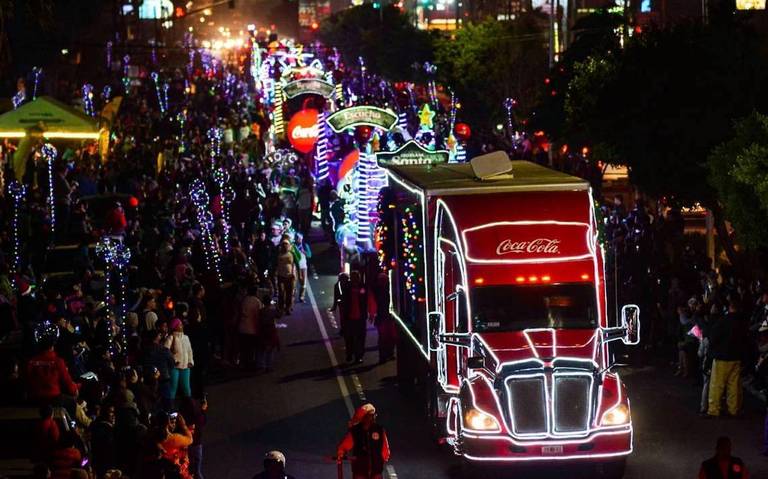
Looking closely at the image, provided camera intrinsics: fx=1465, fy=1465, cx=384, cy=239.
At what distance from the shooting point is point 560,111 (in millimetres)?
39781

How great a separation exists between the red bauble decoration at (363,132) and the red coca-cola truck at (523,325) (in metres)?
18.9

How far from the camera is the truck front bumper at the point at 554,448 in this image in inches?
571

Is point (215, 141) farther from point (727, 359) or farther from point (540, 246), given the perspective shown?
point (540, 246)

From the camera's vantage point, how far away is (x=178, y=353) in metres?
18.2

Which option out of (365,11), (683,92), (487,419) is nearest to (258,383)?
(487,419)

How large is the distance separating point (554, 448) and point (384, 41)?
7389 cm

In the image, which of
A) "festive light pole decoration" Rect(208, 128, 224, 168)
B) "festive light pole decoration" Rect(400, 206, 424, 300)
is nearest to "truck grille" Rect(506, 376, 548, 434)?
"festive light pole decoration" Rect(400, 206, 424, 300)

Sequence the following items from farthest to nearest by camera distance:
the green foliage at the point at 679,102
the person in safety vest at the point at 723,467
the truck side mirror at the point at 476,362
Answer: the green foliage at the point at 679,102 → the truck side mirror at the point at 476,362 → the person in safety vest at the point at 723,467

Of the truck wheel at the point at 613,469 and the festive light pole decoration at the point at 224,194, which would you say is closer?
the truck wheel at the point at 613,469

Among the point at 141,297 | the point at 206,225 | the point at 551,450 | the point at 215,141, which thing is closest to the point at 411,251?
the point at 551,450

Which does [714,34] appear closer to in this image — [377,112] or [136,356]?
[377,112]

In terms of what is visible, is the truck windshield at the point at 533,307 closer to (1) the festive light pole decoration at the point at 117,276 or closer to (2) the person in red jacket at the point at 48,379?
(2) the person in red jacket at the point at 48,379

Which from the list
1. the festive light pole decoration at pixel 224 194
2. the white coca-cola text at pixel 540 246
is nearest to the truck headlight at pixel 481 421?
the white coca-cola text at pixel 540 246

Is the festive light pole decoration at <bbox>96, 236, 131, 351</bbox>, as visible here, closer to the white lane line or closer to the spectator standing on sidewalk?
the white lane line
